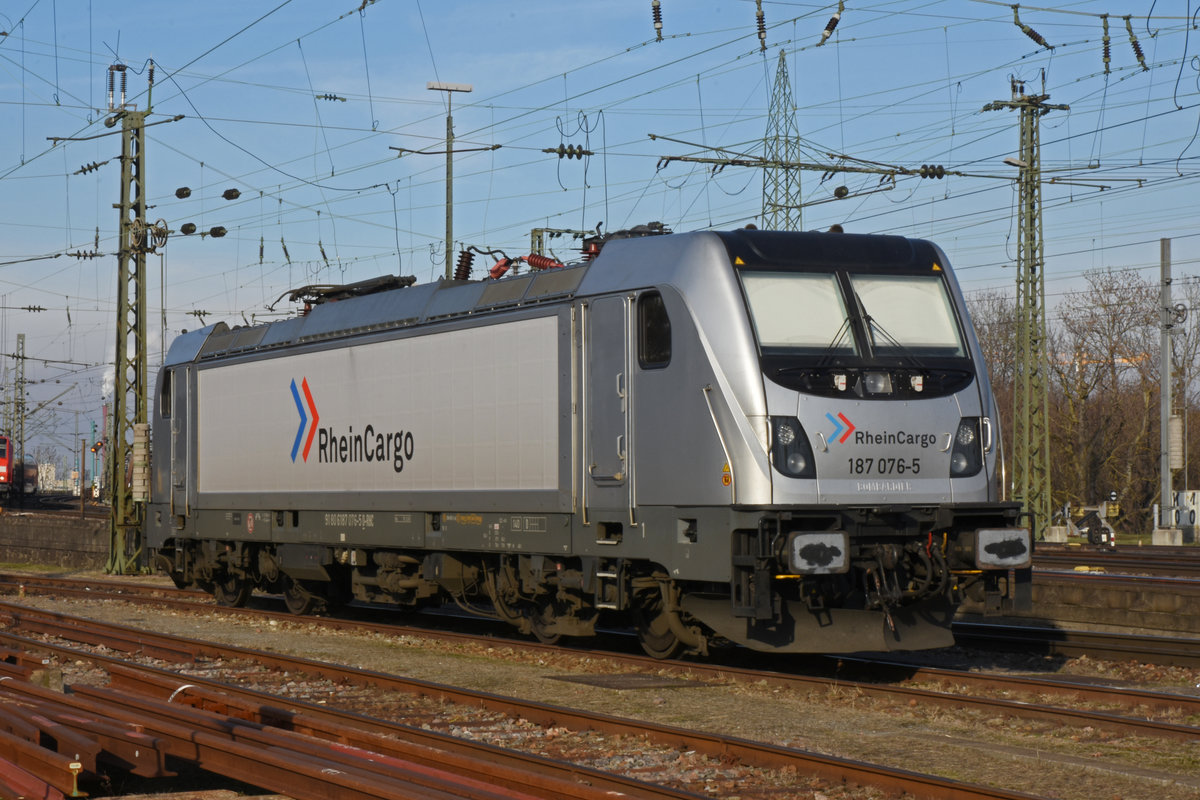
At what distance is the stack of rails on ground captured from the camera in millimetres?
11445

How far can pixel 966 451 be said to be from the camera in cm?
1214

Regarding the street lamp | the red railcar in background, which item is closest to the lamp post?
the street lamp

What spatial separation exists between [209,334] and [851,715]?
43.6 ft

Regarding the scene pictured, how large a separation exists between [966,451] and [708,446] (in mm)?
2357

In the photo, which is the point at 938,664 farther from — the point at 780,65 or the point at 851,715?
the point at 780,65

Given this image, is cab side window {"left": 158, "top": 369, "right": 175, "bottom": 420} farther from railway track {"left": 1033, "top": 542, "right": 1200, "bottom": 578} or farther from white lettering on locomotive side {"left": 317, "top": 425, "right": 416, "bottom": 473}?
railway track {"left": 1033, "top": 542, "right": 1200, "bottom": 578}

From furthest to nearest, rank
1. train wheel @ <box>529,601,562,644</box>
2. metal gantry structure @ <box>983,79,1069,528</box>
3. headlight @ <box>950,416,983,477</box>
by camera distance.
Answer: metal gantry structure @ <box>983,79,1069,528</box> → train wheel @ <box>529,601,562,644</box> → headlight @ <box>950,416,983,477</box>

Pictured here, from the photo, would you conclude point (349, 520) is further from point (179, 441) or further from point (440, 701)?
point (440, 701)

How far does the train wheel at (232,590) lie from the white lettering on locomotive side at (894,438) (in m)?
11.4

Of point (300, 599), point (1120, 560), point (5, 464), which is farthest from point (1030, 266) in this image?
point (5, 464)

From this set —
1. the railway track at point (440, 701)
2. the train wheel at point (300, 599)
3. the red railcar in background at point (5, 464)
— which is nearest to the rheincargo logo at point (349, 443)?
the train wheel at point (300, 599)

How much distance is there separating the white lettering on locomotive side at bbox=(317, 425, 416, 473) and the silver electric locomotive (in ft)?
0.31

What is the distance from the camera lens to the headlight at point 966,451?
12.1m

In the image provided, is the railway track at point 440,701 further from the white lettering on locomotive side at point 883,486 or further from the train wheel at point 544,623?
the white lettering on locomotive side at point 883,486
